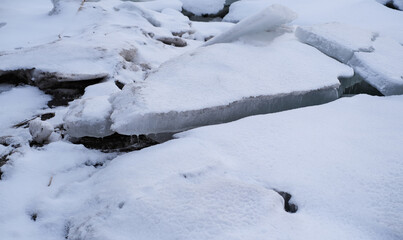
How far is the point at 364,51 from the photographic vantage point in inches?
119

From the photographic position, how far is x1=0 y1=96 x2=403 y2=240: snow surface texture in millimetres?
1269

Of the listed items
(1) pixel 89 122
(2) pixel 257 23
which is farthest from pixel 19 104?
(2) pixel 257 23

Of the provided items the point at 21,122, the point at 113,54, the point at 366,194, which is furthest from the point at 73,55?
the point at 366,194

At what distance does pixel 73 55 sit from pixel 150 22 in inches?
106

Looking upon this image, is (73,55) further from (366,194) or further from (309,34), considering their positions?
(366,194)

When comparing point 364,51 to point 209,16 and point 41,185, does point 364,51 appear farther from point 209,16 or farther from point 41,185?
point 209,16

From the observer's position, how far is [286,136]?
72.7 inches

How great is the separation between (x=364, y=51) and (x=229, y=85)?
5.76 ft

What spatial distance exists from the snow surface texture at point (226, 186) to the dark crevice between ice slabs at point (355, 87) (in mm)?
911

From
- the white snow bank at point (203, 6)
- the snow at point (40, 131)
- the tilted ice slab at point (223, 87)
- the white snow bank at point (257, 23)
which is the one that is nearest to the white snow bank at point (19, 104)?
the snow at point (40, 131)

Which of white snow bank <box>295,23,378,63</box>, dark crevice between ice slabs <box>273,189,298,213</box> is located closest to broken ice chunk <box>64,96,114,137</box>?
dark crevice between ice slabs <box>273,189,298,213</box>

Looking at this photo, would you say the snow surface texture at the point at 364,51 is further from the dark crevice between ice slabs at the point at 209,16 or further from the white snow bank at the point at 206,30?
the dark crevice between ice slabs at the point at 209,16

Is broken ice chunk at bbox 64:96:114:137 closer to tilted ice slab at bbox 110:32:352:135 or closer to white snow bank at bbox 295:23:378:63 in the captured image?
tilted ice slab at bbox 110:32:352:135

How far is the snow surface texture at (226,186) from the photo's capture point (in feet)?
4.16
